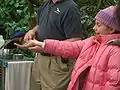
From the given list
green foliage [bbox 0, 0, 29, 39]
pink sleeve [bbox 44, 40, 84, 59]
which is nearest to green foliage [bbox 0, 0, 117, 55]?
green foliage [bbox 0, 0, 29, 39]

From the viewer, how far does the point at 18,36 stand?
3.32 m

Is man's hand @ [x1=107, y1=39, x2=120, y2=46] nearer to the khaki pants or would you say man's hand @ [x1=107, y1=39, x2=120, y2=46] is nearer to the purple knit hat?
the purple knit hat

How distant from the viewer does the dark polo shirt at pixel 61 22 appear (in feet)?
9.45

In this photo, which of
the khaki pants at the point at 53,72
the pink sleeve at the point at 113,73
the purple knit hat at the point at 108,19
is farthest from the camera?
the khaki pants at the point at 53,72

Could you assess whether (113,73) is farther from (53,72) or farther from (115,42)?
(53,72)

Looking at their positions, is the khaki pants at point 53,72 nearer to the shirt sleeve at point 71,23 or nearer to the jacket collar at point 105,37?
the shirt sleeve at point 71,23

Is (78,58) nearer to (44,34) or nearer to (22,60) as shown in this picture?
(44,34)

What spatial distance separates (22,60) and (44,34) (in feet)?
1.95

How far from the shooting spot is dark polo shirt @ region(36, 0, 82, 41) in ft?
9.45

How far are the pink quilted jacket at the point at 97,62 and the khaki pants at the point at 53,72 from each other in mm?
709

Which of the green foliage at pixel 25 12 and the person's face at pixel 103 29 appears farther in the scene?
the green foliage at pixel 25 12

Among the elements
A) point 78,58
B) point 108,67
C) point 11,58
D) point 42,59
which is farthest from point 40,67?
point 108,67

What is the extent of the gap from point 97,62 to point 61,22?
0.90 m

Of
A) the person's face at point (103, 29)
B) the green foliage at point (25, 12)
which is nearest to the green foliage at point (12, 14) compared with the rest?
the green foliage at point (25, 12)
